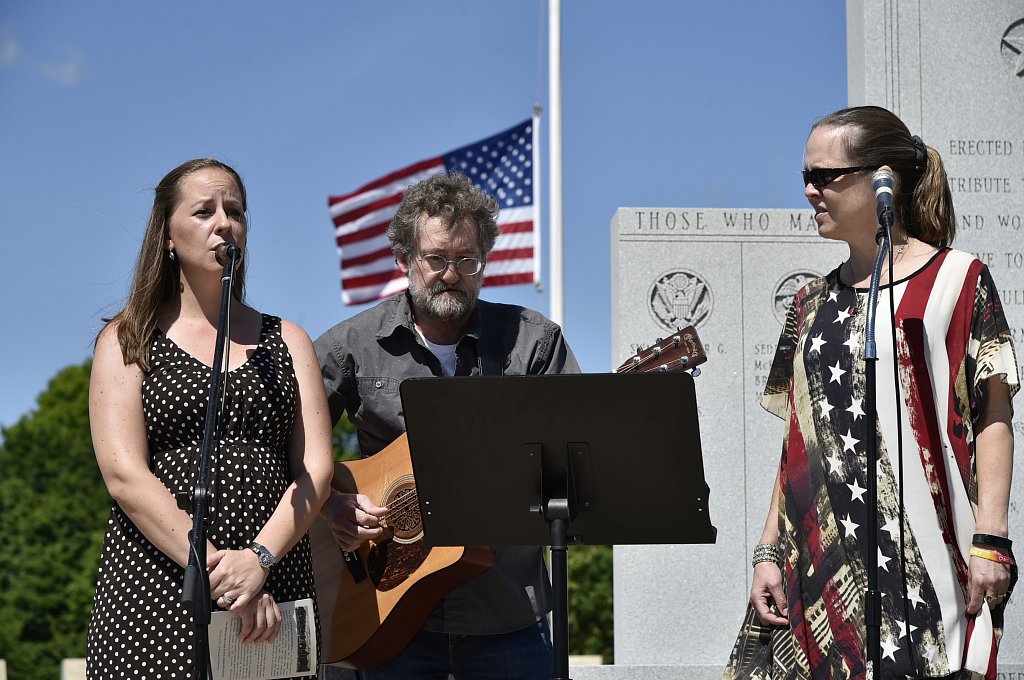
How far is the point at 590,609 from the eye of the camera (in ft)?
77.2

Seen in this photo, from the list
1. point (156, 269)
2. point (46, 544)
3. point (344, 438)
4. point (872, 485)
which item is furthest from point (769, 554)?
point (344, 438)

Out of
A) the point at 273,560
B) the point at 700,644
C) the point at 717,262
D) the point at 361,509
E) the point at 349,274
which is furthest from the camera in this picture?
the point at 349,274

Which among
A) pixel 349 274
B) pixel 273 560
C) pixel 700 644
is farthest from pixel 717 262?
pixel 273 560

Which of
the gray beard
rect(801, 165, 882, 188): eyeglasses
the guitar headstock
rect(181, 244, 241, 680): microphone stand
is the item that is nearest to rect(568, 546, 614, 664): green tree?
the gray beard

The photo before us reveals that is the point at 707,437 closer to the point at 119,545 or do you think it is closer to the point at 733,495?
the point at 733,495

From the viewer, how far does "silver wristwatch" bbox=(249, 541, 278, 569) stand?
297cm

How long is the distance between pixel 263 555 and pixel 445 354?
1115 mm

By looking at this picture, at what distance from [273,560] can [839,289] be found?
1655mm

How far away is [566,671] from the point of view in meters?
2.77

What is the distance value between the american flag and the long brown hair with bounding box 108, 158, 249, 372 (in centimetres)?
778

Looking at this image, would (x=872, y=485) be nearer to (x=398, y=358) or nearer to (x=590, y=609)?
(x=398, y=358)

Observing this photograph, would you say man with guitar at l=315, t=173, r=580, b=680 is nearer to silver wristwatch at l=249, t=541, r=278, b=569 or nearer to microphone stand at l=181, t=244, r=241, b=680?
silver wristwatch at l=249, t=541, r=278, b=569

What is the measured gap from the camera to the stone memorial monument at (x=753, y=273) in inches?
253

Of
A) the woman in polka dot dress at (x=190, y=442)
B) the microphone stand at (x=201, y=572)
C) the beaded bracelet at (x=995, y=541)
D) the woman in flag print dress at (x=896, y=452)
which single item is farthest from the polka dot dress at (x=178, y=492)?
the beaded bracelet at (x=995, y=541)
